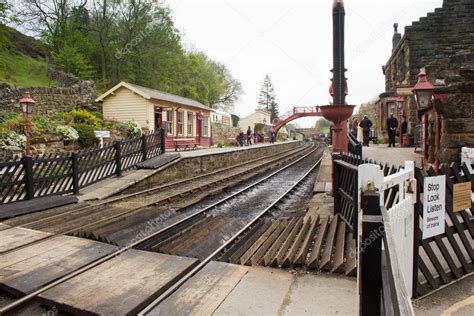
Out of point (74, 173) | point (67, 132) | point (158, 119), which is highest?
point (158, 119)

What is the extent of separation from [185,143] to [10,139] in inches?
466

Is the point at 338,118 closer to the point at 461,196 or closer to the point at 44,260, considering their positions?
the point at 461,196

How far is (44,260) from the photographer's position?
169 inches

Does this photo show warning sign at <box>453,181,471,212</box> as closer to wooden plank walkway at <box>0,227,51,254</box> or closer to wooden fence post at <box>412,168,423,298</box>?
wooden fence post at <box>412,168,423,298</box>

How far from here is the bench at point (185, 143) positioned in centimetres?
2172

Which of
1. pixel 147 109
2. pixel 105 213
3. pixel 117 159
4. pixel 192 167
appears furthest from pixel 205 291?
pixel 147 109

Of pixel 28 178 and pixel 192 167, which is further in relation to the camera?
pixel 192 167

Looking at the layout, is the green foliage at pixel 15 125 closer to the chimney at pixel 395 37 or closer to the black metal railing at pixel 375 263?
the black metal railing at pixel 375 263

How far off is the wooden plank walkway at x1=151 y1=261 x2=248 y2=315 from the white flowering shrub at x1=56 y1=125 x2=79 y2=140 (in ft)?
43.0

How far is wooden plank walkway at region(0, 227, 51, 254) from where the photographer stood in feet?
16.0

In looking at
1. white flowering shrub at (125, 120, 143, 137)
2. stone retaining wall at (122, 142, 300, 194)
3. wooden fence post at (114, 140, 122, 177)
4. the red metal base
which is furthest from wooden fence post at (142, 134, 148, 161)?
the red metal base

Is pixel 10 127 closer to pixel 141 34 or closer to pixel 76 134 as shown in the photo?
pixel 76 134

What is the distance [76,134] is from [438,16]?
829 inches

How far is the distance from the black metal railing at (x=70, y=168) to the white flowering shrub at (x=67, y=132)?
3.77 meters
